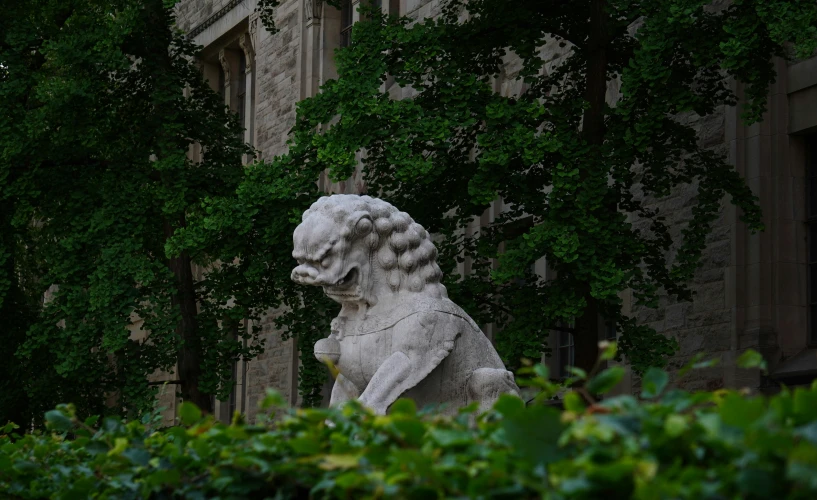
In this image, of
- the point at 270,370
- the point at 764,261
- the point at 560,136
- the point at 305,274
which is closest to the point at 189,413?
the point at 305,274

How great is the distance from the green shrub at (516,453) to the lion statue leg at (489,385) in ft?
7.41

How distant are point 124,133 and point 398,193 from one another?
5.43 m

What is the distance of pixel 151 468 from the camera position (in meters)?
3.80

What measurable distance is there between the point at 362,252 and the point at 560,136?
310 inches

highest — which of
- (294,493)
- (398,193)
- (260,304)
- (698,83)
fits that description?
(698,83)

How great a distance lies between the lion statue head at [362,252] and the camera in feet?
20.6

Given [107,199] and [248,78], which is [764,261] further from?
[248,78]

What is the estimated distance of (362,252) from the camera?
6363mm

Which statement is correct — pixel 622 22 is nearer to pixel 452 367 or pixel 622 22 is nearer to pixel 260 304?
pixel 260 304

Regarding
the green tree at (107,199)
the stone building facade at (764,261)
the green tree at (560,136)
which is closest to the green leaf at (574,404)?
the green tree at (560,136)

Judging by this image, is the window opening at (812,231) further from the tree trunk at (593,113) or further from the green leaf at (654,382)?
the green leaf at (654,382)

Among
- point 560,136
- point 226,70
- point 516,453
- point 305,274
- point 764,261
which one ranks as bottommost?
point 516,453

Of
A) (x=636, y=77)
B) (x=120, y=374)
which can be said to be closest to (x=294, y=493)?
(x=636, y=77)

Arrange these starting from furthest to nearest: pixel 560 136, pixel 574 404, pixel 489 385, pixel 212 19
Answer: pixel 212 19, pixel 560 136, pixel 489 385, pixel 574 404
